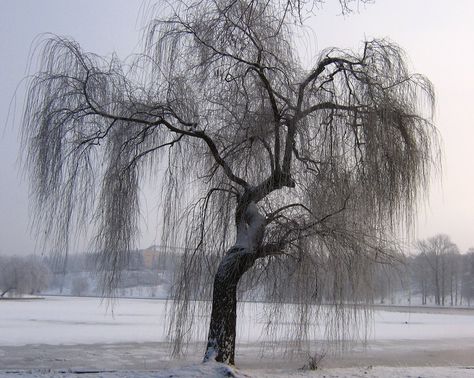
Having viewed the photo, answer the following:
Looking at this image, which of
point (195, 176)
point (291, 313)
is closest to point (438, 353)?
point (291, 313)

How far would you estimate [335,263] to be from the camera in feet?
26.3

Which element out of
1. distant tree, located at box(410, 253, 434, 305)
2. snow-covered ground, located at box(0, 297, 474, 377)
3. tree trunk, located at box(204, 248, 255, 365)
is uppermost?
distant tree, located at box(410, 253, 434, 305)

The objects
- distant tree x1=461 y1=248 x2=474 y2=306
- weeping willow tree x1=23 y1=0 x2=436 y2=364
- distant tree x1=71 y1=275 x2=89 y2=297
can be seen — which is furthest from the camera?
distant tree x1=461 y1=248 x2=474 y2=306

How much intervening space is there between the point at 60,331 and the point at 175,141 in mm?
15763

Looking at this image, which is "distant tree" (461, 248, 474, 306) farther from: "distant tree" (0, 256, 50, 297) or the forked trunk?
the forked trunk

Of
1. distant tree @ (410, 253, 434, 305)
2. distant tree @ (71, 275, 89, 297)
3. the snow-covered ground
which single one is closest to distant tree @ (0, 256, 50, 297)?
distant tree @ (71, 275, 89, 297)

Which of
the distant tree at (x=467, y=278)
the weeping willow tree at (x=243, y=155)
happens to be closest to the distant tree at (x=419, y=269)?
the weeping willow tree at (x=243, y=155)

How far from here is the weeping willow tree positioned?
8016mm

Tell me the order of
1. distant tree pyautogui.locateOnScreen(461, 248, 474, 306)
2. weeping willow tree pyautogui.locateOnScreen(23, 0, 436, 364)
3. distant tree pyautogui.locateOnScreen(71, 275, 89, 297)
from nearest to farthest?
weeping willow tree pyautogui.locateOnScreen(23, 0, 436, 364), distant tree pyautogui.locateOnScreen(71, 275, 89, 297), distant tree pyautogui.locateOnScreen(461, 248, 474, 306)

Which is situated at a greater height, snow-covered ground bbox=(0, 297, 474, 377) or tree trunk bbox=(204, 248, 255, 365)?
tree trunk bbox=(204, 248, 255, 365)

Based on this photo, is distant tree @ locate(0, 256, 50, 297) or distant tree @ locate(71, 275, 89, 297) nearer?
distant tree @ locate(71, 275, 89, 297)

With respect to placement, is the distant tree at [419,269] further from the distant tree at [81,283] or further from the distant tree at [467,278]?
the distant tree at [467,278]

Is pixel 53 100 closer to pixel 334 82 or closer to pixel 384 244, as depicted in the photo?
pixel 334 82

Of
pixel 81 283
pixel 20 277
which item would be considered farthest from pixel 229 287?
pixel 20 277
